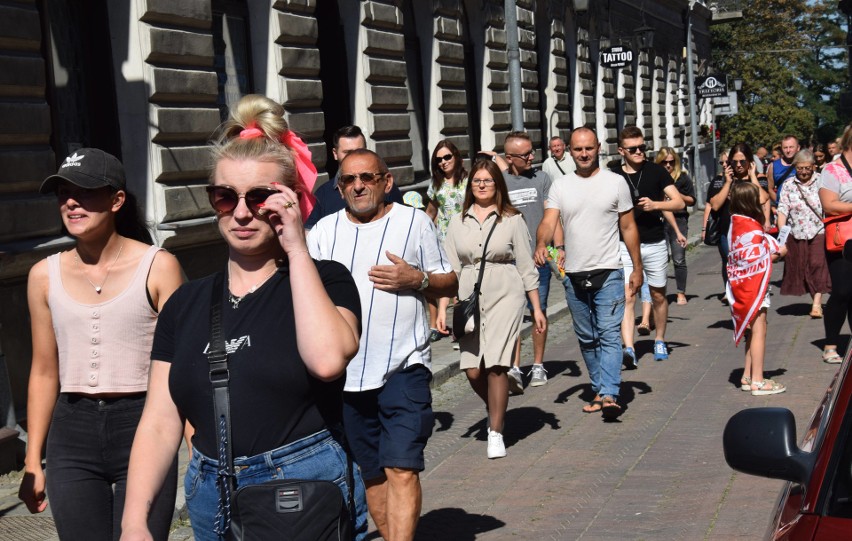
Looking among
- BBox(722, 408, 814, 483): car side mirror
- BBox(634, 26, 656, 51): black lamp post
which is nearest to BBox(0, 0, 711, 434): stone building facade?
BBox(722, 408, 814, 483): car side mirror

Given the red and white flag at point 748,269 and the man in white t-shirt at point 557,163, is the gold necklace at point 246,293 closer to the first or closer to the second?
the red and white flag at point 748,269

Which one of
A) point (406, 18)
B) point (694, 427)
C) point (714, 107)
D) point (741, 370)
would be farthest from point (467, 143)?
point (714, 107)

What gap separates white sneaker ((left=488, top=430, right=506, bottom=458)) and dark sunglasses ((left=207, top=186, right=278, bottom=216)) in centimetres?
499

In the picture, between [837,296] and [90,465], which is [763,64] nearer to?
[837,296]

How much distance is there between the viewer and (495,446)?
26.3ft

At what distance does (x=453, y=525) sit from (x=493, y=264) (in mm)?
2326

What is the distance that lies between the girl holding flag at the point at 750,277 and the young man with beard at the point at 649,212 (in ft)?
3.37

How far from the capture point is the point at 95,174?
4.25m

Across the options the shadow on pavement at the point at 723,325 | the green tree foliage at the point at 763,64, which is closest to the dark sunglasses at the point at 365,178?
the shadow on pavement at the point at 723,325

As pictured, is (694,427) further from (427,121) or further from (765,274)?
(427,121)

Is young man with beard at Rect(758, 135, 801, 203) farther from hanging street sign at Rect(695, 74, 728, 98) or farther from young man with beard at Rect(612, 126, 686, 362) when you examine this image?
hanging street sign at Rect(695, 74, 728, 98)

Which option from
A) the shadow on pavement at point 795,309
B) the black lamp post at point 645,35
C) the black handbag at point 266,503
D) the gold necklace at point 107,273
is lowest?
the shadow on pavement at point 795,309

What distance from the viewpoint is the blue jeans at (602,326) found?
9039 millimetres

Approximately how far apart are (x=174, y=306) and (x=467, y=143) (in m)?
16.4
